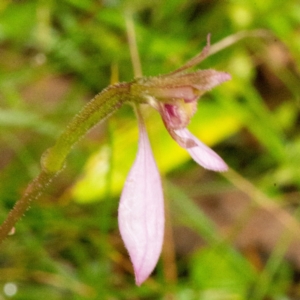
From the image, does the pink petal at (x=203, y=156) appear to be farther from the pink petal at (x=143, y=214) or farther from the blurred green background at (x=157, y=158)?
the blurred green background at (x=157, y=158)

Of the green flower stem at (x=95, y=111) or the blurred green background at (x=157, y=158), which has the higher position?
the blurred green background at (x=157, y=158)

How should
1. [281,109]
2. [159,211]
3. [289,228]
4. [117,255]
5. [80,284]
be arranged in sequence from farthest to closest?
[281,109] < [289,228] < [117,255] < [80,284] < [159,211]

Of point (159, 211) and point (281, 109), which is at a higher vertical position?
point (281, 109)

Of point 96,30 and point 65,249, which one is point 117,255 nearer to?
point 65,249

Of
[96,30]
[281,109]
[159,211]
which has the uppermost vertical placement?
[96,30]

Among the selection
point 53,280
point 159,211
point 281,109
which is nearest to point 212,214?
point 281,109

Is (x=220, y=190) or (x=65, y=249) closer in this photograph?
(x=65, y=249)

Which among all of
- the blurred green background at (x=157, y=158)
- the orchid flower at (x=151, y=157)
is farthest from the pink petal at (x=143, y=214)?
the blurred green background at (x=157, y=158)
